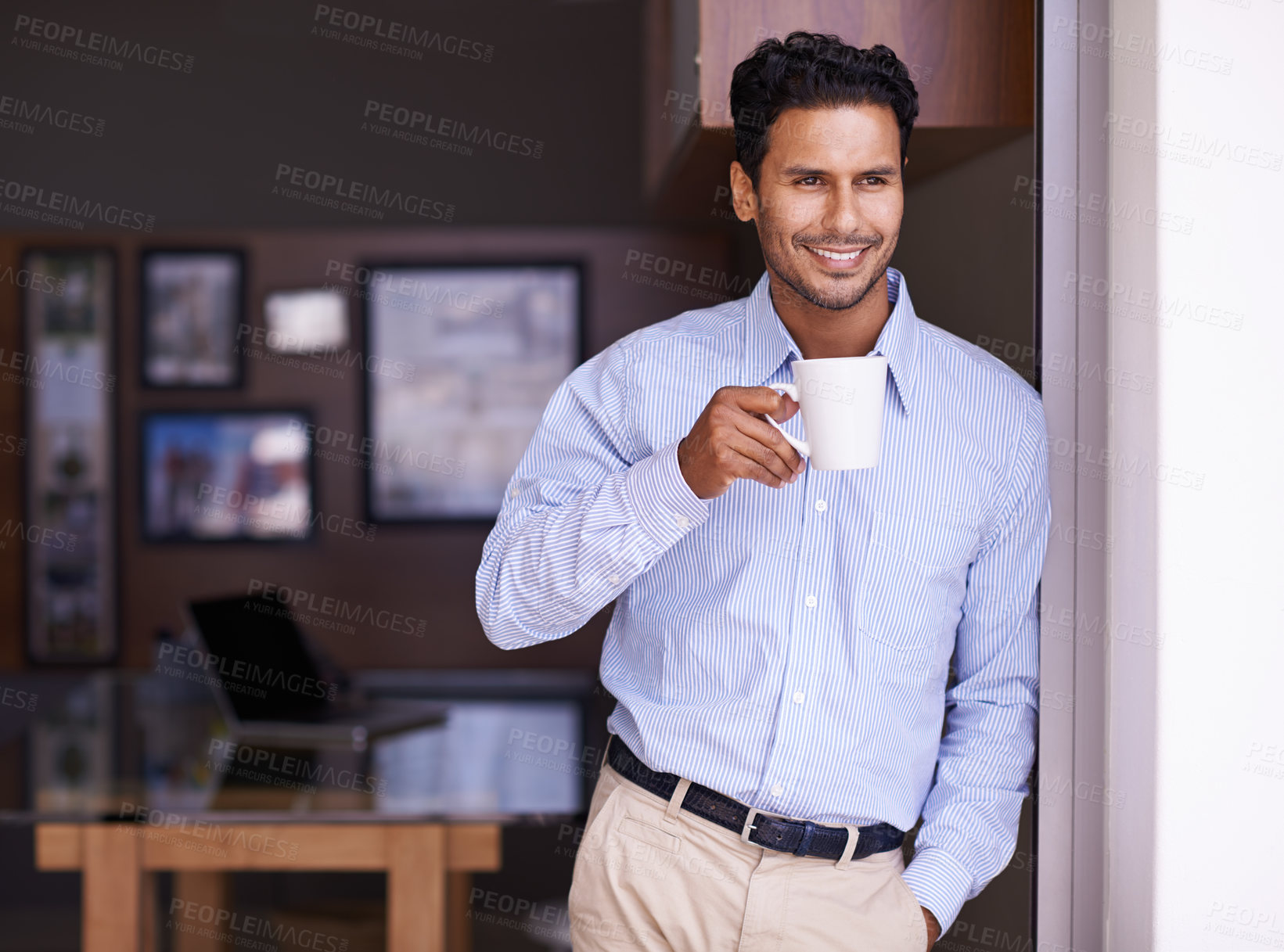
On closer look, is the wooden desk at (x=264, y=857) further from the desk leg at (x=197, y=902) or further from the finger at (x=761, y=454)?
the finger at (x=761, y=454)

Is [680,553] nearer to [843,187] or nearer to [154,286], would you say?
[843,187]

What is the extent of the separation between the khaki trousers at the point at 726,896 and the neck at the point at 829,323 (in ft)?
1.70

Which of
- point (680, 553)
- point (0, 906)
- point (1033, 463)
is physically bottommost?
point (0, 906)

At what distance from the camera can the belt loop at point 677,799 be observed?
4.20ft

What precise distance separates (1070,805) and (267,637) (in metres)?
1.85

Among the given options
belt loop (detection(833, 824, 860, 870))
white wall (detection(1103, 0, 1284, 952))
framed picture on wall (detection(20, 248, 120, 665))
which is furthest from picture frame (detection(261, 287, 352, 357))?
white wall (detection(1103, 0, 1284, 952))

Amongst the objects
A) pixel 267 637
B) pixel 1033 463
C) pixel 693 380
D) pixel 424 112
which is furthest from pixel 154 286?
pixel 1033 463

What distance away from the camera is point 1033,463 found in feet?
4.31

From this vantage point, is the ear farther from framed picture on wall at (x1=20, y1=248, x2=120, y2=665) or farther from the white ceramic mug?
framed picture on wall at (x1=20, y1=248, x2=120, y2=665)

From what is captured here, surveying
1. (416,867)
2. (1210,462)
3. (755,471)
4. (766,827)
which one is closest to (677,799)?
(766,827)

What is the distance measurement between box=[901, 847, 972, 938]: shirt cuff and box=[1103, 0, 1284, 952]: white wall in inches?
8.5

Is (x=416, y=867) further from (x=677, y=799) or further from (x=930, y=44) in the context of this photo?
(x=930, y=44)

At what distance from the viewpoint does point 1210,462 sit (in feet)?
3.66

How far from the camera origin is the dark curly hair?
1225 mm
